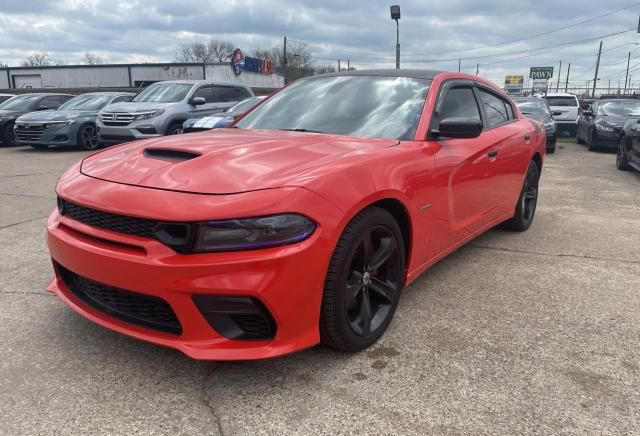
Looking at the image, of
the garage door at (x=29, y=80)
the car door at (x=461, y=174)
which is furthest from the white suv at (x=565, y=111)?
the garage door at (x=29, y=80)

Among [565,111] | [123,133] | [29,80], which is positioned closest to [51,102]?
[123,133]

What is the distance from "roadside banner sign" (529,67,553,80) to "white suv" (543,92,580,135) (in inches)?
1896

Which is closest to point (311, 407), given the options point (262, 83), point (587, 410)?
point (587, 410)

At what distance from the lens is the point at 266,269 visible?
204 cm

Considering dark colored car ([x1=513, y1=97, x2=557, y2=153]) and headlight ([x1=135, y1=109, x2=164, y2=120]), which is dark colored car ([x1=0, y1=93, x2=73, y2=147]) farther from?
dark colored car ([x1=513, y1=97, x2=557, y2=153])

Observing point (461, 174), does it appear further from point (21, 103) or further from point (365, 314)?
point (21, 103)

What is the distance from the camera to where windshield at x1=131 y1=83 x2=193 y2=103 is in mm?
11508

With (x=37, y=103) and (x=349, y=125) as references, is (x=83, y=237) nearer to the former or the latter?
(x=349, y=125)

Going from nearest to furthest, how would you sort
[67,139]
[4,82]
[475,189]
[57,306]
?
[57,306], [475,189], [67,139], [4,82]

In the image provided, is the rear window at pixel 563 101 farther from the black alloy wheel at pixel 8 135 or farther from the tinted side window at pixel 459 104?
the black alloy wheel at pixel 8 135

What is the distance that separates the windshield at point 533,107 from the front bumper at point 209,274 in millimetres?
11758

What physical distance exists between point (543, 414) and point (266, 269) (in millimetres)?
1309

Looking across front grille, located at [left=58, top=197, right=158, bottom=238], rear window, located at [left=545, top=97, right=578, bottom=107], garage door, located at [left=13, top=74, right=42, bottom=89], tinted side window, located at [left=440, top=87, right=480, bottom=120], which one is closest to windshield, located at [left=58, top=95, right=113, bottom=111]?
tinted side window, located at [left=440, top=87, right=480, bottom=120]

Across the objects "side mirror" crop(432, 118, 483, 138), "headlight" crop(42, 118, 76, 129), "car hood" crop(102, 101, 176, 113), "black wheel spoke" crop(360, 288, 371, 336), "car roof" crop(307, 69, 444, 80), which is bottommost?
"black wheel spoke" crop(360, 288, 371, 336)
